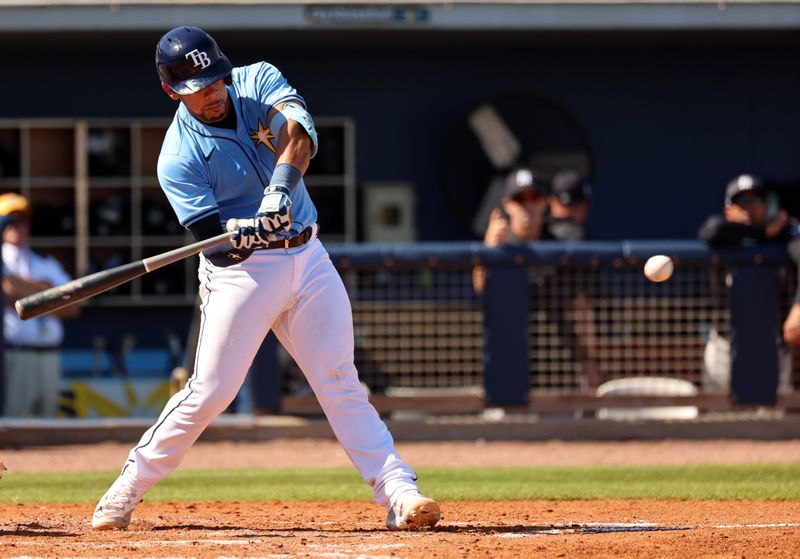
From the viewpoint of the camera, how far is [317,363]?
5336 millimetres

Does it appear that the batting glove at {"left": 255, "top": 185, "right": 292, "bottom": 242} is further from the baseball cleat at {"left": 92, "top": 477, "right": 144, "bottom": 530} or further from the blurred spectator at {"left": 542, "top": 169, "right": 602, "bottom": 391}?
the blurred spectator at {"left": 542, "top": 169, "right": 602, "bottom": 391}

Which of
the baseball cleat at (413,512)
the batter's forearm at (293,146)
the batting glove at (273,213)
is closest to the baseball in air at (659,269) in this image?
the baseball cleat at (413,512)

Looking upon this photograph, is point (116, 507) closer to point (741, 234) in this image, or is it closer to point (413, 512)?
point (413, 512)

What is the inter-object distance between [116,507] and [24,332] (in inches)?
213

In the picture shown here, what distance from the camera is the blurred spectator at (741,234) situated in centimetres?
966

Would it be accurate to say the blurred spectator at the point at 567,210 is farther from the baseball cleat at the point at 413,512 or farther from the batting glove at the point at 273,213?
the batting glove at the point at 273,213

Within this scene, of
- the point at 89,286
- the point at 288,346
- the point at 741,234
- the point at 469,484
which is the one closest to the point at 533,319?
the point at 741,234

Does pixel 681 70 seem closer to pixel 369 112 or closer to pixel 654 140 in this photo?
pixel 654 140

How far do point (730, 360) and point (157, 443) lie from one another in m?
5.38

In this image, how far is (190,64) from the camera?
5.09 metres

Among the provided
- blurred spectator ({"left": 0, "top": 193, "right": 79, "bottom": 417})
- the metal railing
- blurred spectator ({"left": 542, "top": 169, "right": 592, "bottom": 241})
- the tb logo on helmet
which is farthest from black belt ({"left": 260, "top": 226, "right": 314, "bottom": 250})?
blurred spectator ({"left": 0, "top": 193, "right": 79, "bottom": 417})

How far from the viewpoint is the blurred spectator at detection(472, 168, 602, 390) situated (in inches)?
377

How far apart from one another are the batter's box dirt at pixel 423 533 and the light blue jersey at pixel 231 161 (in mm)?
1101

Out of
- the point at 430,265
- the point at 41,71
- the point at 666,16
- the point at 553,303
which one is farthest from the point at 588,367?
the point at 41,71
